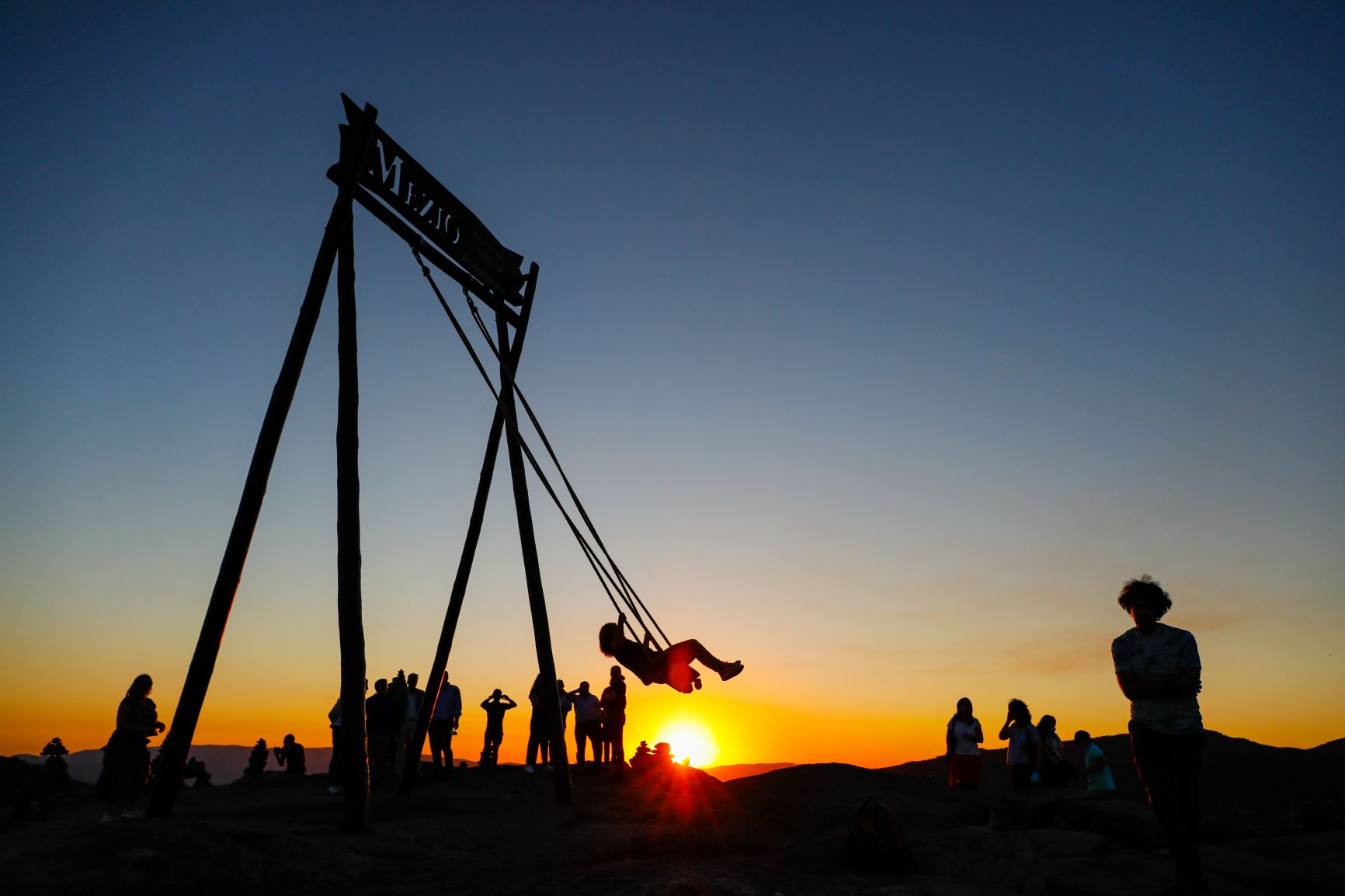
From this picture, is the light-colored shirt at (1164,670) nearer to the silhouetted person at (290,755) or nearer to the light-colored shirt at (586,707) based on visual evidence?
the light-colored shirt at (586,707)

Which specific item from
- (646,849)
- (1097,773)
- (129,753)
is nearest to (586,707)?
(129,753)

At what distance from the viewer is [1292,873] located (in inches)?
238

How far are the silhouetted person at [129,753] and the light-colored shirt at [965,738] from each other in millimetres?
10709

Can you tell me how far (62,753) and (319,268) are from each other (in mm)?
14197

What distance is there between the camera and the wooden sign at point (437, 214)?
9.24 metres

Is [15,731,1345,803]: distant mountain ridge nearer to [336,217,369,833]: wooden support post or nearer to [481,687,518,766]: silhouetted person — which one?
[481,687,518,766]: silhouetted person

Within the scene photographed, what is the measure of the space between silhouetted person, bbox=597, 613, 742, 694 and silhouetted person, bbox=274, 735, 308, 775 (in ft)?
34.1

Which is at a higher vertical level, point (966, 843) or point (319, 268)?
point (319, 268)

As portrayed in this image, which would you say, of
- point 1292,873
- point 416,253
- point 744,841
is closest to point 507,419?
point 416,253

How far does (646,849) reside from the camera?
6613mm

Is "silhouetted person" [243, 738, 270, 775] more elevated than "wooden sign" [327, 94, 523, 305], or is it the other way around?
"wooden sign" [327, 94, 523, 305]

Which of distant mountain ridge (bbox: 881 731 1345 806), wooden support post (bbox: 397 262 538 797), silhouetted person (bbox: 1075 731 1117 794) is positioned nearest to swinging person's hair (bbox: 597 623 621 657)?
wooden support post (bbox: 397 262 538 797)

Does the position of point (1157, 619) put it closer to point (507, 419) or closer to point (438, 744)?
point (507, 419)

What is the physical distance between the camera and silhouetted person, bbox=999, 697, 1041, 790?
1299 centimetres
